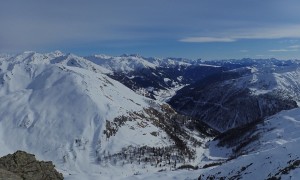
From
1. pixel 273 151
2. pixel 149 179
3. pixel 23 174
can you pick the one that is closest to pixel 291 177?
pixel 273 151

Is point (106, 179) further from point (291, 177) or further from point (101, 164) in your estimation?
point (101, 164)

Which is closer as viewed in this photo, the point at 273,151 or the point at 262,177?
the point at 262,177

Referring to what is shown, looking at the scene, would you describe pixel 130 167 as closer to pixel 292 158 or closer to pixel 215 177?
pixel 215 177

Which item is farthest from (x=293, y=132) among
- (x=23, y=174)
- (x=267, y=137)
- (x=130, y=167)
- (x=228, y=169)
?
(x=23, y=174)

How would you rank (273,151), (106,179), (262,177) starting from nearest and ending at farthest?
(262,177)
(273,151)
(106,179)

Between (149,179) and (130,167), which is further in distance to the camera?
(130,167)

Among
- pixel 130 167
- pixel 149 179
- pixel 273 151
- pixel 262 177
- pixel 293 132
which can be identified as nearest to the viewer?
pixel 262 177

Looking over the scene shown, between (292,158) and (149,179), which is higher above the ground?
(292,158)

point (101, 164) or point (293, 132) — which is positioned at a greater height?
point (293, 132)

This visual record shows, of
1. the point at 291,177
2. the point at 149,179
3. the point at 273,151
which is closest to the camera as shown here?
the point at 291,177
